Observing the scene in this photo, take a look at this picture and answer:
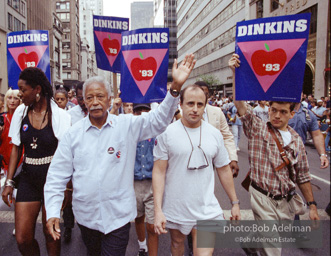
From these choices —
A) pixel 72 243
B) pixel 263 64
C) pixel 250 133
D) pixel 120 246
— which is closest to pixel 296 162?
pixel 250 133

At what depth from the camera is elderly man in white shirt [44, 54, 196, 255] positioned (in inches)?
85.2

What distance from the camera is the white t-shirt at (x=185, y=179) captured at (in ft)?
8.11

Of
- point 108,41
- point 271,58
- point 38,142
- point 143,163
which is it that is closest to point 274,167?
point 271,58

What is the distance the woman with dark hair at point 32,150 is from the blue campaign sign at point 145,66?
1.18 meters

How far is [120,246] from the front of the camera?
88.4 inches

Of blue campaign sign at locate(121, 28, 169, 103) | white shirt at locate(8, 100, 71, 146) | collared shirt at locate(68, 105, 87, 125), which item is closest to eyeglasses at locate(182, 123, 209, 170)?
white shirt at locate(8, 100, 71, 146)

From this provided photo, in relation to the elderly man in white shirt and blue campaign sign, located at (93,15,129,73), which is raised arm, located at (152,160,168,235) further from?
blue campaign sign, located at (93,15,129,73)

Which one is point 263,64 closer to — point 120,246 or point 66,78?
point 120,246

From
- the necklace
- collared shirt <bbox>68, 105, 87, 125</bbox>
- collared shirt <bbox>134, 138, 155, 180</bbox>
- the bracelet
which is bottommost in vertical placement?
the bracelet

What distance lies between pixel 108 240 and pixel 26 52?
12.2 ft

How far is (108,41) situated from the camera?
15.5ft

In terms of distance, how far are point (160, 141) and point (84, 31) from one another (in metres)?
150

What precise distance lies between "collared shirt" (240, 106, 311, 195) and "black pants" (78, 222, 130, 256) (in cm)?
137

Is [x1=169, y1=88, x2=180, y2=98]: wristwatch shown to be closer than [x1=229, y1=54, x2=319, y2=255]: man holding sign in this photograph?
Yes
